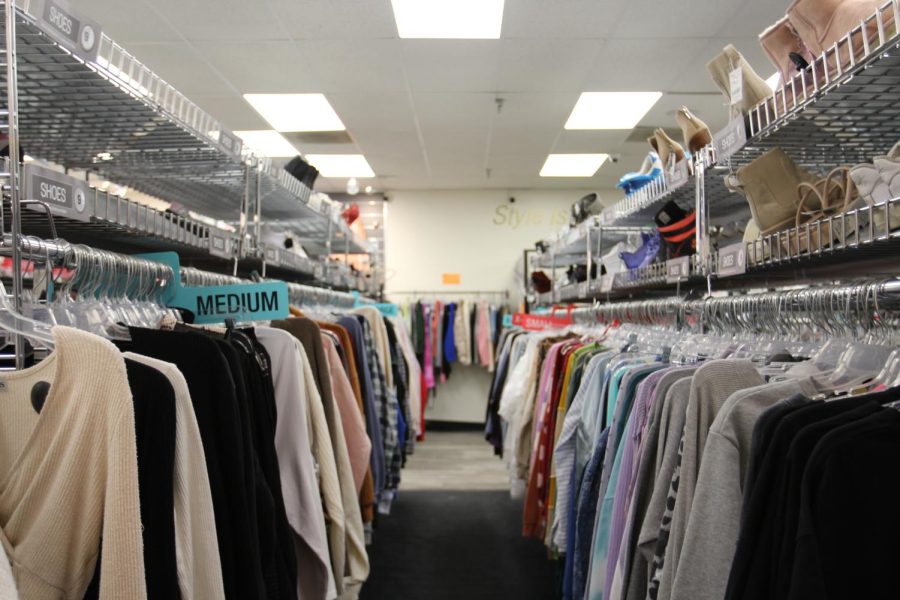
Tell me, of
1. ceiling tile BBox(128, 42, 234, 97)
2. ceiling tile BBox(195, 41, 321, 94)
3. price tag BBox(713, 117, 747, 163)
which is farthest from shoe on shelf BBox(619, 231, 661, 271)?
ceiling tile BBox(128, 42, 234, 97)

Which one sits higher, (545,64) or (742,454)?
(545,64)

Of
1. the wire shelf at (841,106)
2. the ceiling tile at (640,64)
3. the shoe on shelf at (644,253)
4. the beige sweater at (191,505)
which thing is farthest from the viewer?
the ceiling tile at (640,64)

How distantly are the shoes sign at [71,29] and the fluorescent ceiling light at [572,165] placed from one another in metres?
5.72

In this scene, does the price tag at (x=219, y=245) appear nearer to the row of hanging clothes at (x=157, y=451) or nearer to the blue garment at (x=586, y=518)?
the row of hanging clothes at (x=157, y=451)

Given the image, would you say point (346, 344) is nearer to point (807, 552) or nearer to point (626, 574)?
point (626, 574)

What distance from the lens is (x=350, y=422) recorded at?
205 centimetres

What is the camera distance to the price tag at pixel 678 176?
6.86 ft

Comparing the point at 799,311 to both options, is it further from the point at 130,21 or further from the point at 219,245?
the point at 130,21

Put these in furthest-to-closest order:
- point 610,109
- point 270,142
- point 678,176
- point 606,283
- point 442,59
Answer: point 270,142 < point 610,109 < point 442,59 < point 606,283 < point 678,176

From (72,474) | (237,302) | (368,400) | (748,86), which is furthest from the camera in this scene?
(368,400)

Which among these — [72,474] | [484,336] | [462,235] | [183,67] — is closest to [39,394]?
[72,474]

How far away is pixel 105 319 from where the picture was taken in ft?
4.04

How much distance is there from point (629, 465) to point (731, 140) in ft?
2.94

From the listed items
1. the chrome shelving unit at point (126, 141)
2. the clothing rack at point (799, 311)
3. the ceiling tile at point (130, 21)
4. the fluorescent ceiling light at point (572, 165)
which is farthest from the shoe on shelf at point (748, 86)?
the fluorescent ceiling light at point (572, 165)
